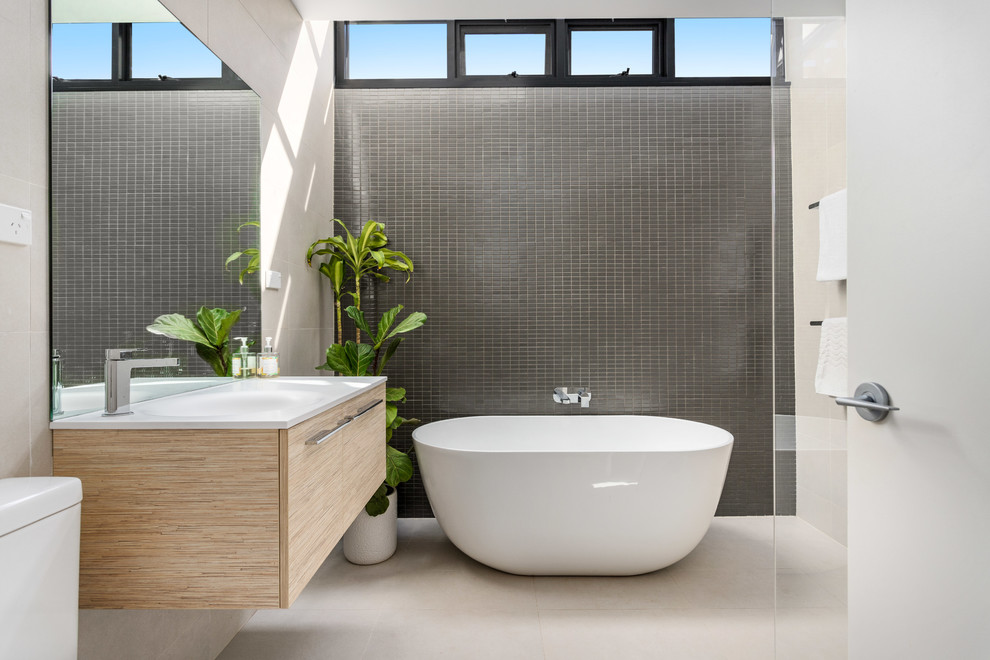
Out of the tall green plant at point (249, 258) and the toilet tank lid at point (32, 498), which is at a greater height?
the tall green plant at point (249, 258)

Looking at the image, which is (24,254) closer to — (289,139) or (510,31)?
(289,139)

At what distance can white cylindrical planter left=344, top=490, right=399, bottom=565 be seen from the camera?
2.55 m

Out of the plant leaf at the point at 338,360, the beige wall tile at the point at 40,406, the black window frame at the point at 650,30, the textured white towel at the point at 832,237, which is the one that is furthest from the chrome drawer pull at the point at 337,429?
the black window frame at the point at 650,30

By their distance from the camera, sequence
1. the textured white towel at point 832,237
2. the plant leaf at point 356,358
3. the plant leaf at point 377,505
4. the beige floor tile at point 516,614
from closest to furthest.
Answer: the textured white towel at point 832,237 < the beige floor tile at point 516,614 < the plant leaf at point 377,505 < the plant leaf at point 356,358

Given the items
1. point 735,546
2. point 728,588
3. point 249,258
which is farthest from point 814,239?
point 735,546

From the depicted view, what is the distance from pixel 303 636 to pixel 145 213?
1.61 m

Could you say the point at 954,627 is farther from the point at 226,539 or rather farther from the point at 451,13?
the point at 451,13

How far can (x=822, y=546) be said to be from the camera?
42.5 inches

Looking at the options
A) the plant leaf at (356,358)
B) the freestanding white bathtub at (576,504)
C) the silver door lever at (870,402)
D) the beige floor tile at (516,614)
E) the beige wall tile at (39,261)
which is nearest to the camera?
the silver door lever at (870,402)

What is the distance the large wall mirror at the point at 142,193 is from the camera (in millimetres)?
1226

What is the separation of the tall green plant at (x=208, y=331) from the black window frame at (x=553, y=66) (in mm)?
1992

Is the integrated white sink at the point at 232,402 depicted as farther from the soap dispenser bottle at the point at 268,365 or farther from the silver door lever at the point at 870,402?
the silver door lever at the point at 870,402

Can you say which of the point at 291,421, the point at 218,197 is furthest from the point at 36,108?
the point at 291,421

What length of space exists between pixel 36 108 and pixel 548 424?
8.46ft
